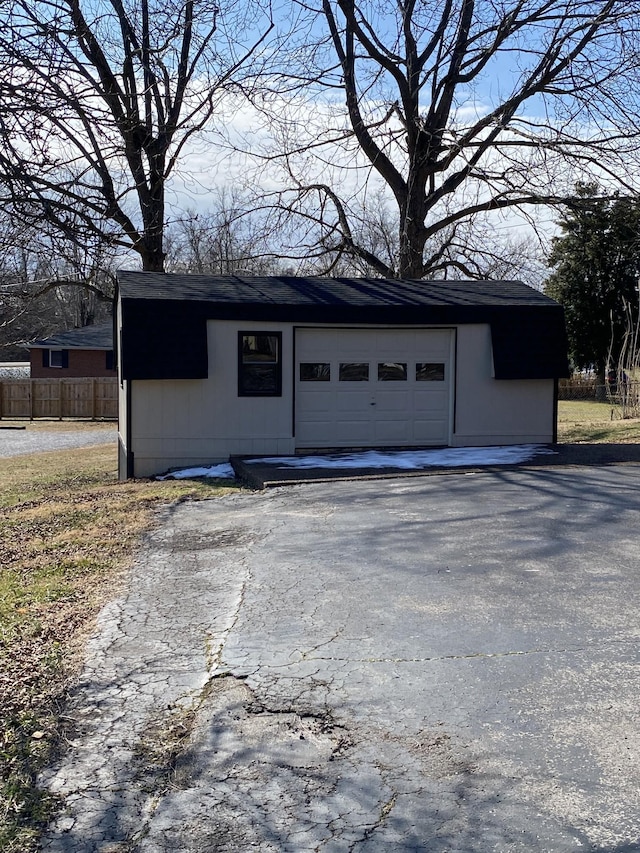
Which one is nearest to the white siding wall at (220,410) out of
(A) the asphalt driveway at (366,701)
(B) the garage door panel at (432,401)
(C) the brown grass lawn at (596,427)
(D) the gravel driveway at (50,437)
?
(B) the garage door panel at (432,401)

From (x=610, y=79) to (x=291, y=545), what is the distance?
55.2 feet

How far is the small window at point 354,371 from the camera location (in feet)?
55.1

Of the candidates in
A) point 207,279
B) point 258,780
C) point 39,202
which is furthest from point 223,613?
point 207,279

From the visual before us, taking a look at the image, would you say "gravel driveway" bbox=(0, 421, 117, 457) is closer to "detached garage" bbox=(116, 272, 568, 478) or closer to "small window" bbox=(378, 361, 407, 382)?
"detached garage" bbox=(116, 272, 568, 478)

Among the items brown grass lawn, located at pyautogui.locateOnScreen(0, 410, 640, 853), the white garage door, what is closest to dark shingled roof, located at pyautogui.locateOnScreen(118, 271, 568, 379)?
the white garage door

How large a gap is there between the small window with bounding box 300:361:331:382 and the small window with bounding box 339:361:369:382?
0.92 ft

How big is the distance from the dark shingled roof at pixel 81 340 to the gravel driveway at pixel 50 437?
1050cm

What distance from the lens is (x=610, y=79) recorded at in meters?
20.3

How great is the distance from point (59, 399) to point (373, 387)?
25.6m

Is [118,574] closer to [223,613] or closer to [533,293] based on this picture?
[223,613]

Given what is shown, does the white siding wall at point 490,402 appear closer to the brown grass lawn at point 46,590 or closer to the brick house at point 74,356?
the brown grass lawn at point 46,590

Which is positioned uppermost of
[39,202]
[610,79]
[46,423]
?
[610,79]

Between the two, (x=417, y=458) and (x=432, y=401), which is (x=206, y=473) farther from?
(x=432, y=401)

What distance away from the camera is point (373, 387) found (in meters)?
16.9
